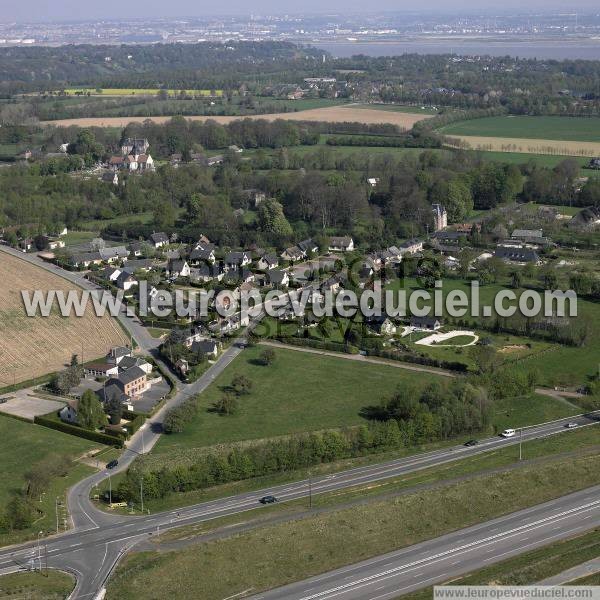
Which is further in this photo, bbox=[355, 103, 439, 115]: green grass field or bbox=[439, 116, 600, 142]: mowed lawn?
bbox=[355, 103, 439, 115]: green grass field

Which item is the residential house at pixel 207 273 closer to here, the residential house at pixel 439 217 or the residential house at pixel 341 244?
the residential house at pixel 341 244

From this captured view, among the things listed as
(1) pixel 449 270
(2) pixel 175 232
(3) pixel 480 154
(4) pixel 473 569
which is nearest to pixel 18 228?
(2) pixel 175 232

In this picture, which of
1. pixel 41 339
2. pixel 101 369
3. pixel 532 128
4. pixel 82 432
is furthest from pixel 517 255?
pixel 532 128

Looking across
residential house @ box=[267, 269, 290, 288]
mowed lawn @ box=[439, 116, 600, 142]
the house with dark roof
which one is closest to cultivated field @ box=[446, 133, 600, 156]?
mowed lawn @ box=[439, 116, 600, 142]

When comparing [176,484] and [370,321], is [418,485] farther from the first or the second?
[370,321]

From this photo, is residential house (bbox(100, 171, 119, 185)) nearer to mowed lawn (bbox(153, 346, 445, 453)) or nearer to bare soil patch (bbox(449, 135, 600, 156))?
bare soil patch (bbox(449, 135, 600, 156))
